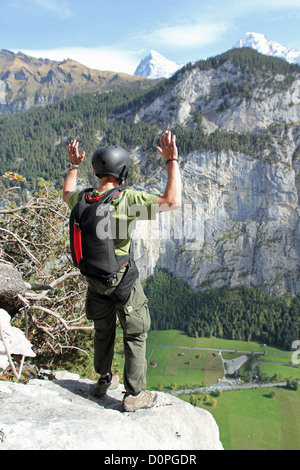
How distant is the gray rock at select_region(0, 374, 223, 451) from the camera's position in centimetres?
256

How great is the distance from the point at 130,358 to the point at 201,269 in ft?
393

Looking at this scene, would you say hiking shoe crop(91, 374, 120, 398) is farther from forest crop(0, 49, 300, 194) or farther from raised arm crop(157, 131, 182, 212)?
forest crop(0, 49, 300, 194)

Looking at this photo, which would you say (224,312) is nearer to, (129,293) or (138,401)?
(138,401)

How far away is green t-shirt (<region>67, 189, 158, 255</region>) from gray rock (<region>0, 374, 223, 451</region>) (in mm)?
1718

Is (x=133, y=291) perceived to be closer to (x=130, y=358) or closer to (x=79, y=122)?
(x=130, y=358)

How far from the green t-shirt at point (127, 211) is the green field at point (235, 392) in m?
51.1

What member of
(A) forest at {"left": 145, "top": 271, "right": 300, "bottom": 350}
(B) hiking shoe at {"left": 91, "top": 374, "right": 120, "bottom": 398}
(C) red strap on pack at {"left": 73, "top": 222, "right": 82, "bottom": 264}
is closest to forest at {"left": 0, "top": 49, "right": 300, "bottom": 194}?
(A) forest at {"left": 145, "top": 271, "right": 300, "bottom": 350}

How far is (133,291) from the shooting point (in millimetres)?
3703

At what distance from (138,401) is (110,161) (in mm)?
2851

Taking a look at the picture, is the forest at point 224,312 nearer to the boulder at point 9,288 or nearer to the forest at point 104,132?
the forest at point 104,132

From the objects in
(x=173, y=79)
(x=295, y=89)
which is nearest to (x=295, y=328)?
(x=295, y=89)

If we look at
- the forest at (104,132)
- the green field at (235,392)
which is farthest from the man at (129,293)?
the forest at (104,132)

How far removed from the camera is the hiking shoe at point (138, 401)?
3652mm

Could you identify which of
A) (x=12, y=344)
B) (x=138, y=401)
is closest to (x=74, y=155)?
(x=12, y=344)
